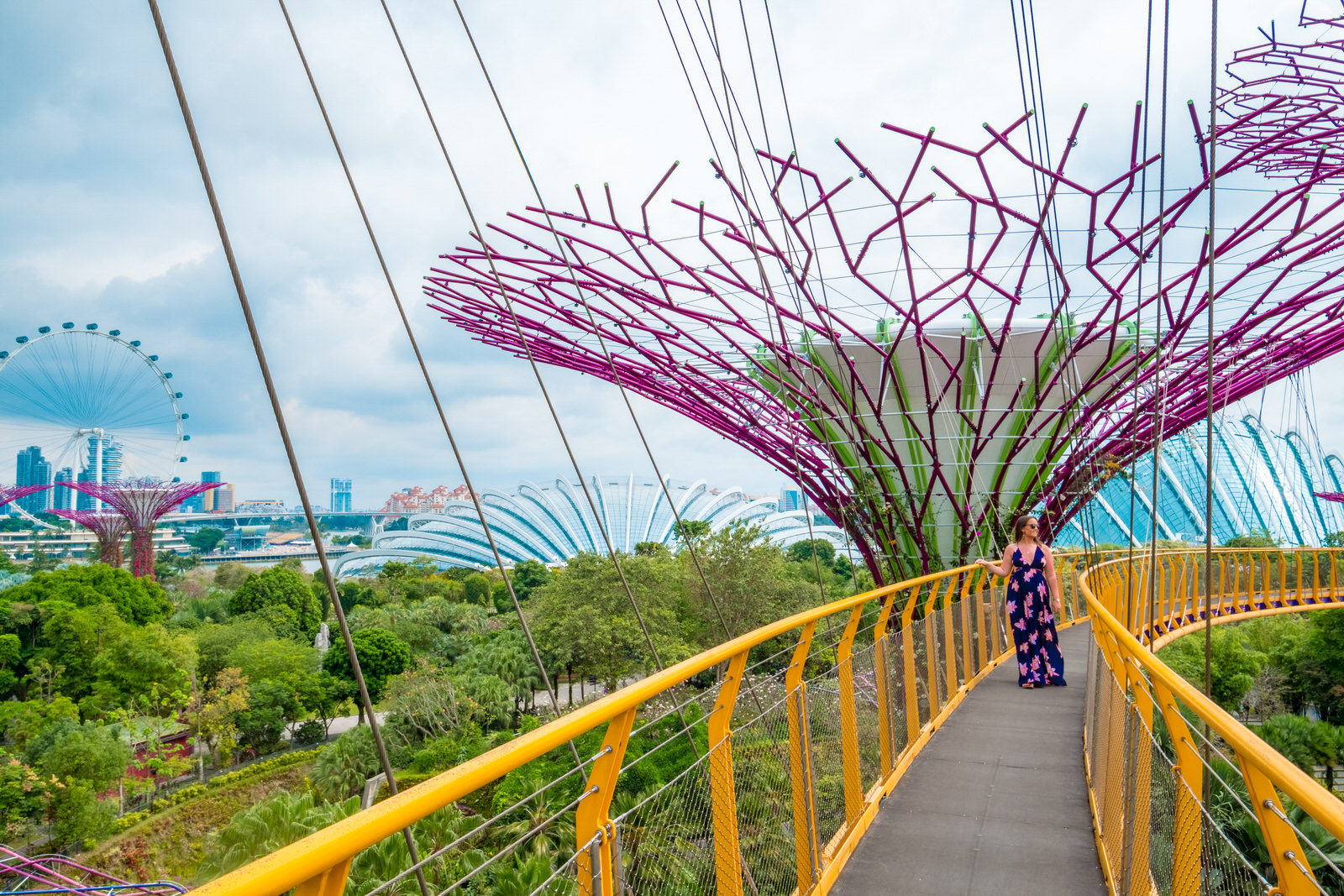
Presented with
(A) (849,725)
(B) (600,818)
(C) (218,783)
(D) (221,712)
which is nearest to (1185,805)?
(B) (600,818)

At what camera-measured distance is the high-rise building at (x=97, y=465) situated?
70.3 metres

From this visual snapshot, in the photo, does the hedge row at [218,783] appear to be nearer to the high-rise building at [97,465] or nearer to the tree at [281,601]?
the tree at [281,601]

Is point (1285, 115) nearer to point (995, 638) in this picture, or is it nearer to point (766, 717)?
point (995, 638)

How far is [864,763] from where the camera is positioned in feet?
15.9

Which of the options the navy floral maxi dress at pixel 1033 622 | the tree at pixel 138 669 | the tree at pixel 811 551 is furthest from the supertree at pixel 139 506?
the navy floral maxi dress at pixel 1033 622

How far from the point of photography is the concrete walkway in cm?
398

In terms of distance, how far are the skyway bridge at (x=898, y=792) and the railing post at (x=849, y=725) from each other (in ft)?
0.06

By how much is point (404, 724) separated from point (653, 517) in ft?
167

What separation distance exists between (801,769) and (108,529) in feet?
217

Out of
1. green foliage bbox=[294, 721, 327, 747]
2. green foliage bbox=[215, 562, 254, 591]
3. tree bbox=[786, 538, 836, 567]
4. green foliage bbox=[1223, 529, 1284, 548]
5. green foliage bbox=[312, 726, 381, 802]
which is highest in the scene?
green foliage bbox=[215, 562, 254, 591]

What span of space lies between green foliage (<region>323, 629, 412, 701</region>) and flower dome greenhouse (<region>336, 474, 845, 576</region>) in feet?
118

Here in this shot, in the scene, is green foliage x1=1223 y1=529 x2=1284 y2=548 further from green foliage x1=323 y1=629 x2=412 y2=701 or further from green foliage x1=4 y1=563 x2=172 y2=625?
green foliage x1=4 y1=563 x2=172 y2=625

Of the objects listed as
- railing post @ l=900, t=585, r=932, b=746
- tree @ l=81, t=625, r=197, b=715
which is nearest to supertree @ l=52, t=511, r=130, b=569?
tree @ l=81, t=625, r=197, b=715

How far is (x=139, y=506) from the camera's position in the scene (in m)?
57.1
